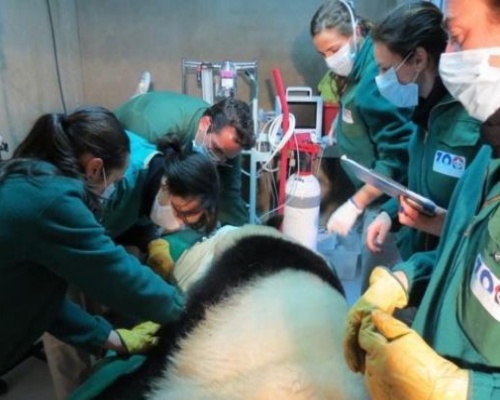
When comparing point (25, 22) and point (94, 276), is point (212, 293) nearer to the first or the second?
point (94, 276)

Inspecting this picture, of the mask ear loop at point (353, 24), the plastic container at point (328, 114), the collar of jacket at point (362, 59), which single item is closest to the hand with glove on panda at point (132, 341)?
the collar of jacket at point (362, 59)

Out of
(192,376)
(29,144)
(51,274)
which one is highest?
(29,144)

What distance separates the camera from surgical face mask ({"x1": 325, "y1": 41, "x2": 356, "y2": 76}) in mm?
1803

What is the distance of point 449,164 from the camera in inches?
40.8

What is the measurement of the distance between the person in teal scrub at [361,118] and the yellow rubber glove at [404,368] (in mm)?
915

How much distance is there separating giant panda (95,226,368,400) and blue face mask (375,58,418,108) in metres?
0.55

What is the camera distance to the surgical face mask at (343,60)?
5.91ft

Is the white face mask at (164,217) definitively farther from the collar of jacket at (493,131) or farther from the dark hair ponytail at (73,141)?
the collar of jacket at (493,131)

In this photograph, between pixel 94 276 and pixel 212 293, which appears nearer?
pixel 94 276

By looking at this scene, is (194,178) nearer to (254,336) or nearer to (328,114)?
(254,336)

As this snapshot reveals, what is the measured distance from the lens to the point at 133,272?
985 mm

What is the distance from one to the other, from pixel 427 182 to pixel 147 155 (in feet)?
2.97


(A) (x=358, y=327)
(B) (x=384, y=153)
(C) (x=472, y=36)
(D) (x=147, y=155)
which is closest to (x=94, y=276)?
(A) (x=358, y=327)

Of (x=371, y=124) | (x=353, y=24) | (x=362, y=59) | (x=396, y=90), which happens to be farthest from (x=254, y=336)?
(x=353, y=24)
